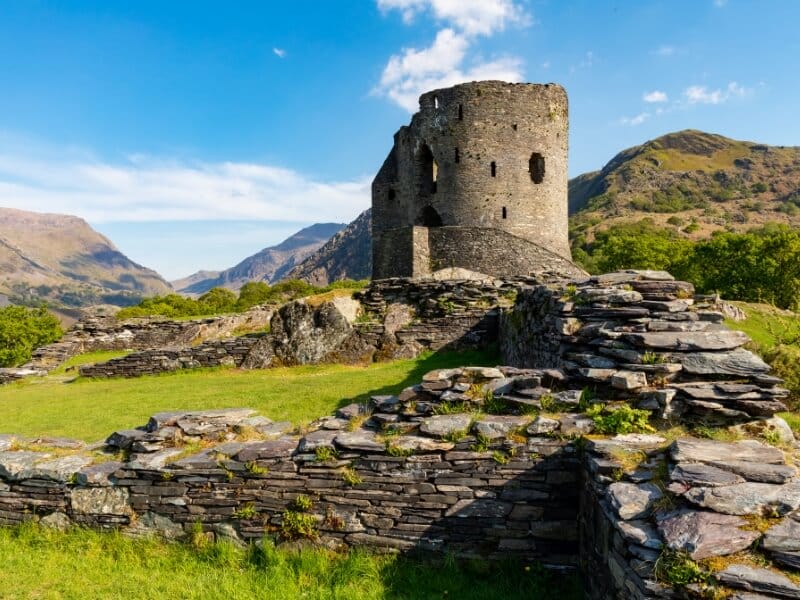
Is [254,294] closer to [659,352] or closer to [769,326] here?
[769,326]

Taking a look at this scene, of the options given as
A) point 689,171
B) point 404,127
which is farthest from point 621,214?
point 404,127

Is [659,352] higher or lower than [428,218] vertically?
lower

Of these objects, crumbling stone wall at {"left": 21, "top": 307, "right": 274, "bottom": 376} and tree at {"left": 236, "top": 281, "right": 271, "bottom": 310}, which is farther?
tree at {"left": 236, "top": 281, "right": 271, "bottom": 310}

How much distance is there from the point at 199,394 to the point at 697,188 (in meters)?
153

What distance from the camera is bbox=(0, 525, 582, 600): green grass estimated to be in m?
4.71

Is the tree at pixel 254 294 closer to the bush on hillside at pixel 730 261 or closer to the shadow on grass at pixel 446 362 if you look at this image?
the bush on hillside at pixel 730 261

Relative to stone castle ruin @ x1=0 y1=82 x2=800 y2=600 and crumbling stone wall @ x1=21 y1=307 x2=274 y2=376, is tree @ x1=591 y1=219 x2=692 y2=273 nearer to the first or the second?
crumbling stone wall @ x1=21 y1=307 x2=274 y2=376

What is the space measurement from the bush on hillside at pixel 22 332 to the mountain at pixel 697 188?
7991cm

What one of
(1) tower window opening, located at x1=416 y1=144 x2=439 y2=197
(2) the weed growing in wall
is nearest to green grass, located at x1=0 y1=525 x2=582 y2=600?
(2) the weed growing in wall

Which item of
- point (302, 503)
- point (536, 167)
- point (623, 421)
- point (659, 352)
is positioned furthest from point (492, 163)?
point (302, 503)

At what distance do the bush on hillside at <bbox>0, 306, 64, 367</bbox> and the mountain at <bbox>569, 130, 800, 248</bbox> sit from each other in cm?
7991

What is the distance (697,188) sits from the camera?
135m

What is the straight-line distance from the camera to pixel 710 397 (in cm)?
511

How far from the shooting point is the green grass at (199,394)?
10.4 m
